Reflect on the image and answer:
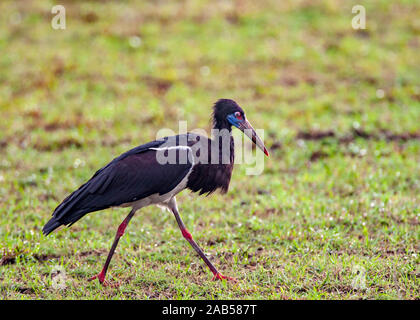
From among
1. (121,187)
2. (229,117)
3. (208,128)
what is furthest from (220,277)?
(208,128)

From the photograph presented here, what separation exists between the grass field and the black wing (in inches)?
25.6

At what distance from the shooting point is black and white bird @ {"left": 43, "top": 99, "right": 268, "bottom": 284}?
18.0ft

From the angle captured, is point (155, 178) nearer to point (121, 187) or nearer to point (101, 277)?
point (121, 187)

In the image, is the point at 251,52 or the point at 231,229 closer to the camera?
the point at 231,229

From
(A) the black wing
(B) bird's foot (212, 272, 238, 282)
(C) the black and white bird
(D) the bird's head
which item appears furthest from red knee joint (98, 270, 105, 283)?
(D) the bird's head

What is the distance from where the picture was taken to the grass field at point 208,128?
5637 millimetres

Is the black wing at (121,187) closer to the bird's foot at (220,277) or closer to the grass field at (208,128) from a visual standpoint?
the grass field at (208,128)

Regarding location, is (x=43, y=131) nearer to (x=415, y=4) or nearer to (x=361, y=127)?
(x=361, y=127)

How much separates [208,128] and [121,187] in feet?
13.9

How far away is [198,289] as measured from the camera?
5316mm

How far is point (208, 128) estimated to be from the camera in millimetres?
9664

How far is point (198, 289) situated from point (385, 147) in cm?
446
